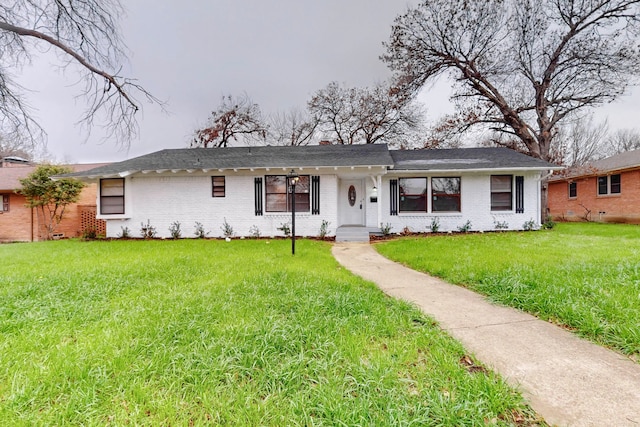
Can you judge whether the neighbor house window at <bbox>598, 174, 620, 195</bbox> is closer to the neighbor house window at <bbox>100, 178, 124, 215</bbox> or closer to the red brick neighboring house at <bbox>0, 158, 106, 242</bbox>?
the neighbor house window at <bbox>100, 178, 124, 215</bbox>

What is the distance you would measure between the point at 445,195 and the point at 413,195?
1.36 m

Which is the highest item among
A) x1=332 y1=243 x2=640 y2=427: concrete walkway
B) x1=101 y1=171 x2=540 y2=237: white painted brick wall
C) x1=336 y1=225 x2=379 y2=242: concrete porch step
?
x1=101 y1=171 x2=540 y2=237: white painted brick wall

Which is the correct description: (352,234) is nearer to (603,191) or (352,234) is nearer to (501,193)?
(501,193)

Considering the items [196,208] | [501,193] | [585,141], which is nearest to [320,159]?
[196,208]

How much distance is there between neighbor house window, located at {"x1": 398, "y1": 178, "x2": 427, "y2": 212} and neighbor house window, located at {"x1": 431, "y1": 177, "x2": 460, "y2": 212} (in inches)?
15.5

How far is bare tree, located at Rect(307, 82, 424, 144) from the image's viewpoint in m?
19.6

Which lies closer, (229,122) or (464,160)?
(464,160)

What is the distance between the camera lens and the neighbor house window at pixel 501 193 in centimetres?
1151

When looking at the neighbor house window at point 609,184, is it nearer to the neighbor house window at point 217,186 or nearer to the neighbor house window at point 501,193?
the neighbor house window at point 501,193

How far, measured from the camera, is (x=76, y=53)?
6117 millimetres

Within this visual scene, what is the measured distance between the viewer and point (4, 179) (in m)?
15.1

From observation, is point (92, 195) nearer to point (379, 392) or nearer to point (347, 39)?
point (347, 39)

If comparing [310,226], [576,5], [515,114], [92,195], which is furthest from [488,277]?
[92,195]

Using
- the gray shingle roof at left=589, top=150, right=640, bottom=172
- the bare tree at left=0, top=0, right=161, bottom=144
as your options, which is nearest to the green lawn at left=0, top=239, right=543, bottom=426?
the bare tree at left=0, top=0, right=161, bottom=144
